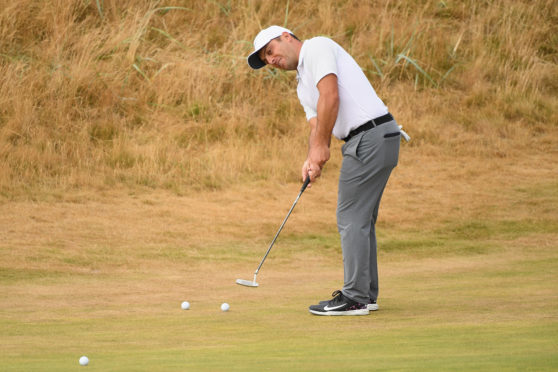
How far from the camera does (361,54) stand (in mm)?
15117

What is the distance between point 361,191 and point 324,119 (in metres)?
0.48

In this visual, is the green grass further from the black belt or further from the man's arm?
the black belt

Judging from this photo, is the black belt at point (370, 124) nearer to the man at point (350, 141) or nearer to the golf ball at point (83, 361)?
the man at point (350, 141)

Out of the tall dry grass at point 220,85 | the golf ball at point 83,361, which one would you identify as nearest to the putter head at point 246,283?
the golf ball at point 83,361

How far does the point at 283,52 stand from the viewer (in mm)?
5051

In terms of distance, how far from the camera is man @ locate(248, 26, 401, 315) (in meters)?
4.92

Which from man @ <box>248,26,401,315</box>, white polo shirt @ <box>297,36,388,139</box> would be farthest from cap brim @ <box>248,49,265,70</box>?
white polo shirt @ <box>297,36,388,139</box>

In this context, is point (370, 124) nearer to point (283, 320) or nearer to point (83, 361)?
point (283, 320)

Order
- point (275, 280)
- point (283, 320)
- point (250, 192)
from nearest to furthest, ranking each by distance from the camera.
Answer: point (283, 320) < point (275, 280) < point (250, 192)

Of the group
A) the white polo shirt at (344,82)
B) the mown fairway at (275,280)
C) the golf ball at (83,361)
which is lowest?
the mown fairway at (275,280)

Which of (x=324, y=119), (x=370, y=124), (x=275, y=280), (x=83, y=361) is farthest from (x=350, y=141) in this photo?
(x=83, y=361)

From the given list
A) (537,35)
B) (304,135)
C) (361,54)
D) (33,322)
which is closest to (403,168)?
(304,135)

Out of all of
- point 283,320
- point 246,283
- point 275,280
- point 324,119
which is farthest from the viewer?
point 275,280

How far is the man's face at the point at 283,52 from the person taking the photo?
5043 mm
